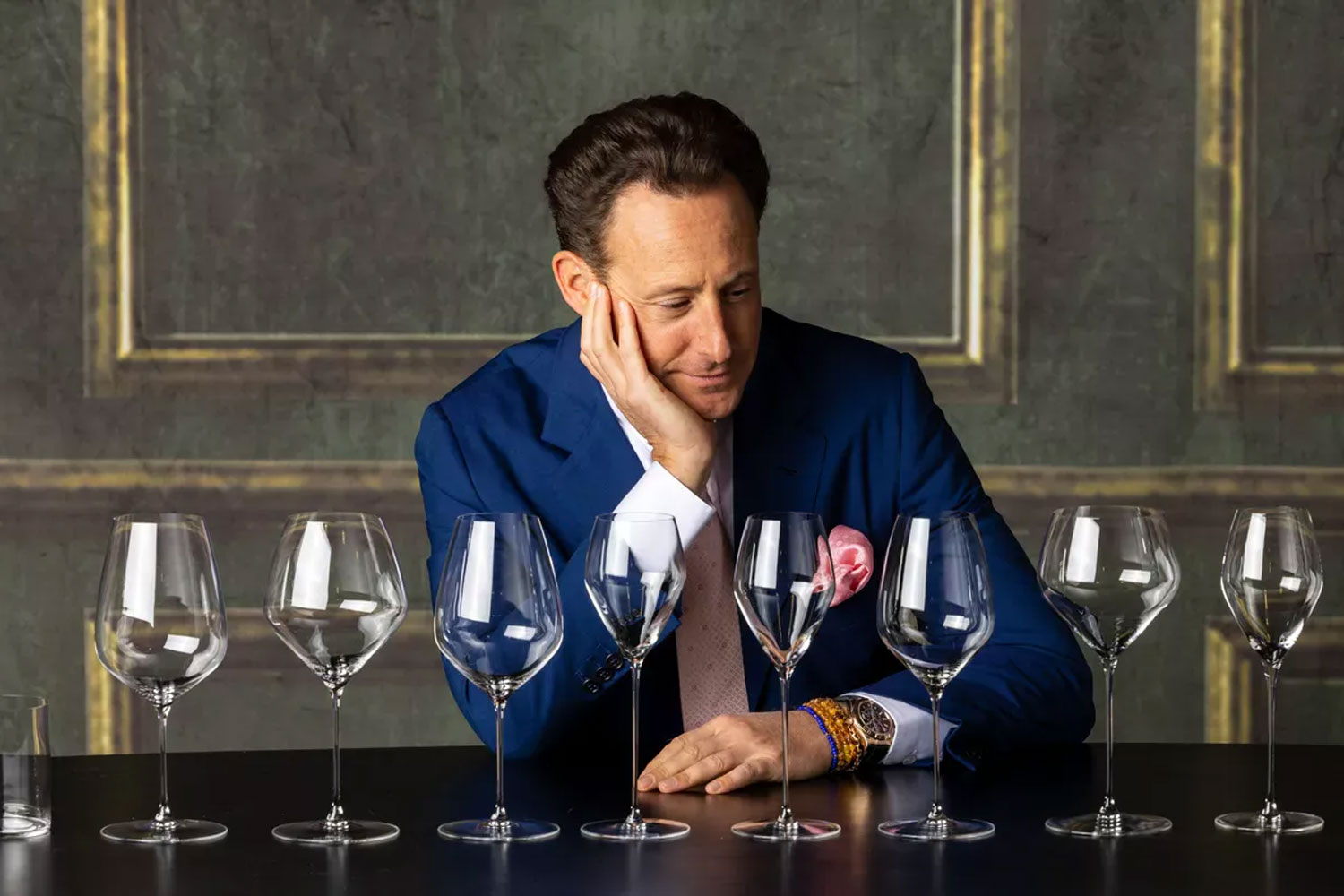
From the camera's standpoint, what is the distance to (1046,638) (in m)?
1.81

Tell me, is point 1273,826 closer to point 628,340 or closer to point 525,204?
point 628,340

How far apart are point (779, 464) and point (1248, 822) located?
913 mm

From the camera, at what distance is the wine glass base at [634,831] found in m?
1.27

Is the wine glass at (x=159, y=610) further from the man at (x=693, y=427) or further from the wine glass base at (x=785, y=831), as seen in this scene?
the man at (x=693, y=427)

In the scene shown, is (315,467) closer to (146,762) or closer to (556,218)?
(556,218)

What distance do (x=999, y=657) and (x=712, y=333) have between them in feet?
1.63

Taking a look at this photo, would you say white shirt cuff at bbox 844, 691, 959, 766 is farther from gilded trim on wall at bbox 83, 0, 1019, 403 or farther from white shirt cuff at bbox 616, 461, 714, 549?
gilded trim on wall at bbox 83, 0, 1019, 403

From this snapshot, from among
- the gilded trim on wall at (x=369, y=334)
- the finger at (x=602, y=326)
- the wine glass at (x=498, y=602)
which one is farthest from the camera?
the gilded trim on wall at (x=369, y=334)

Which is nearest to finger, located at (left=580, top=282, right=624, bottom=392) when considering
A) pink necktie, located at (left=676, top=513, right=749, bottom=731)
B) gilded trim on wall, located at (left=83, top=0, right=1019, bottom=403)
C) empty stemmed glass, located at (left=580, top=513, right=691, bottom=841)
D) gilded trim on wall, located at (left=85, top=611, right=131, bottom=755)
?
pink necktie, located at (left=676, top=513, right=749, bottom=731)

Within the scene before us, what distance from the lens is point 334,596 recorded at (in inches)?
50.1

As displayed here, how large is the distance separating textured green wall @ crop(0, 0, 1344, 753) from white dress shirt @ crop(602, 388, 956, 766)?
1.25m

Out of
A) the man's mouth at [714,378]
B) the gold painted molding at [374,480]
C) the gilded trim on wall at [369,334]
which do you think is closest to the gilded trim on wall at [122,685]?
the gold painted molding at [374,480]

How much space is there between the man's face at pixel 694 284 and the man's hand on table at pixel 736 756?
609 mm

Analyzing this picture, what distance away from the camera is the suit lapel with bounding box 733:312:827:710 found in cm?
212
